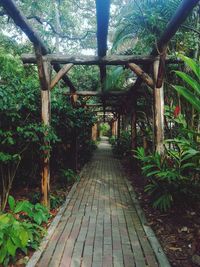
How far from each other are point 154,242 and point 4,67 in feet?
24.4

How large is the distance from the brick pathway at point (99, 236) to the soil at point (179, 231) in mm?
247

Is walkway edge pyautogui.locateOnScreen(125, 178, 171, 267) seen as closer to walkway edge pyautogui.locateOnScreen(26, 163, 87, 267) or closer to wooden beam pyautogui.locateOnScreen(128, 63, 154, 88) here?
walkway edge pyautogui.locateOnScreen(26, 163, 87, 267)

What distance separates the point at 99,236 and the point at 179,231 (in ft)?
3.88

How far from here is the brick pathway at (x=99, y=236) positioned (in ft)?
11.5

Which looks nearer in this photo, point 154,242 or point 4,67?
point 154,242

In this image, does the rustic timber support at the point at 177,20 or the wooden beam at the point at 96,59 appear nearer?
the rustic timber support at the point at 177,20

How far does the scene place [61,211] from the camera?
219 inches

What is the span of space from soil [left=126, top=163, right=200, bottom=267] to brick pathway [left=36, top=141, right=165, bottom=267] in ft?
0.81

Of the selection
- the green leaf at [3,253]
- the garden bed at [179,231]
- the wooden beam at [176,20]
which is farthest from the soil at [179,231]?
the wooden beam at [176,20]

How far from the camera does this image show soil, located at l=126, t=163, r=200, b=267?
3.61m

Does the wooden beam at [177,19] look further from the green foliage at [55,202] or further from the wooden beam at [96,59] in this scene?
the green foliage at [55,202]

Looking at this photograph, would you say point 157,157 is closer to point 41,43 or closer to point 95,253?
point 95,253

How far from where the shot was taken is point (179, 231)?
14.4ft

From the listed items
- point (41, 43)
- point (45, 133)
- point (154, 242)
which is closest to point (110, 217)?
point (154, 242)
